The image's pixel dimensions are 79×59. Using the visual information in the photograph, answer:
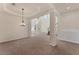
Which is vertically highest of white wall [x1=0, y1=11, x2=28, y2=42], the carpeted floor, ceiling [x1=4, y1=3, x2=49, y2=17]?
ceiling [x1=4, y1=3, x2=49, y2=17]

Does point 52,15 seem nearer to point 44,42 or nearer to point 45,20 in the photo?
point 45,20

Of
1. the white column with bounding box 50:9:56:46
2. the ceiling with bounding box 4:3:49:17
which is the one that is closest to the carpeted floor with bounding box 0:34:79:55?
the white column with bounding box 50:9:56:46

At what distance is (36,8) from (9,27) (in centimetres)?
65

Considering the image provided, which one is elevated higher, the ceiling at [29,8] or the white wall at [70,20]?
the ceiling at [29,8]

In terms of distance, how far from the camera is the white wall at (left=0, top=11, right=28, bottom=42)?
1897mm

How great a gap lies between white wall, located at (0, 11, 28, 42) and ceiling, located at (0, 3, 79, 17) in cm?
11

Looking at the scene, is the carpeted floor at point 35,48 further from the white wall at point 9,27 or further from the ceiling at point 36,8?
the ceiling at point 36,8

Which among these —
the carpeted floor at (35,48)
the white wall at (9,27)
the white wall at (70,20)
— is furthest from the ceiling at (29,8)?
the carpeted floor at (35,48)

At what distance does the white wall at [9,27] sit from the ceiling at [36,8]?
11cm

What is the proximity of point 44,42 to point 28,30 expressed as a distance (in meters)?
0.41

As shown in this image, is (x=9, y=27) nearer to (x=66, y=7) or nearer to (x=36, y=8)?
(x=36, y=8)

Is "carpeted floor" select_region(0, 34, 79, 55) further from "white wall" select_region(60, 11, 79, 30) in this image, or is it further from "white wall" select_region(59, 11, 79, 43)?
"white wall" select_region(60, 11, 79, 30)

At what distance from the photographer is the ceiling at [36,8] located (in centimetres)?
191

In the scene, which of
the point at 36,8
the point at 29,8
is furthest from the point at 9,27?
the point at 36,8
